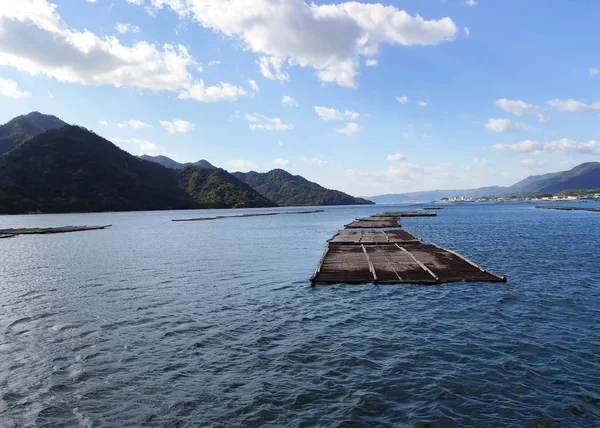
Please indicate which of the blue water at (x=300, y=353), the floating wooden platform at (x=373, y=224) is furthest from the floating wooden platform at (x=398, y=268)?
the floating wooden platform at (x=373, y=224)

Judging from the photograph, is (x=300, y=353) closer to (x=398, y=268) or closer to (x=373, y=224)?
(x=398, y=268)

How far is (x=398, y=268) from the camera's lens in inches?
1251

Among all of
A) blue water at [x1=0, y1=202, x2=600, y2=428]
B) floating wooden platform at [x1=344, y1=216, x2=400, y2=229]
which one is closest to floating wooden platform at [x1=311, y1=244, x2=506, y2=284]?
blue water at [x1=0, y1=202, x2=600, y2=428]

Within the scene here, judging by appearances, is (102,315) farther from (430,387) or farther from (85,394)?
(430,387)

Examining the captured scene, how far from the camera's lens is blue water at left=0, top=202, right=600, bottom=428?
10781 millimetres

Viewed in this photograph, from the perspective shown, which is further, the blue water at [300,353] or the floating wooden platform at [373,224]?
the floating wooden platform at [373,224]

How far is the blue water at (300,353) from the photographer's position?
424 inches

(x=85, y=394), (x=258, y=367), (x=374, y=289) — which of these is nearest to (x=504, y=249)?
(x=374, y=289)

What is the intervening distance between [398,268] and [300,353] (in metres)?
18.8

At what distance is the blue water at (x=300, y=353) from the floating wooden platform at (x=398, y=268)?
154 centimetres

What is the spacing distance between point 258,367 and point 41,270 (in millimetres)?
34624

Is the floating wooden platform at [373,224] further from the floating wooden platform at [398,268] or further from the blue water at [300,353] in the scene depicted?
the blue water at [300,353]

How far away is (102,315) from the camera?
69.1ft

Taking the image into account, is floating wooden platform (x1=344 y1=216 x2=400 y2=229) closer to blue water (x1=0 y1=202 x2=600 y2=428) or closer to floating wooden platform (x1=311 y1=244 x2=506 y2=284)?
floating wooden platform (x1=311 y1=244 x2=506 y2=284)
